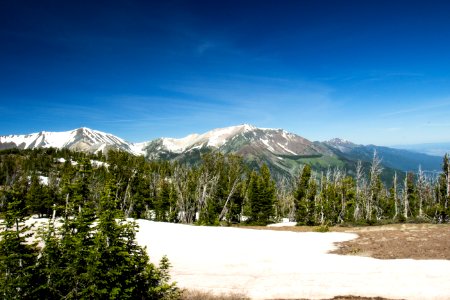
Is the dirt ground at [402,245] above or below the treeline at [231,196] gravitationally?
below

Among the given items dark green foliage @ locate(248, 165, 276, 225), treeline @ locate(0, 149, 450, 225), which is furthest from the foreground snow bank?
dark green foliage @ locate(248, 165, 276, 225)

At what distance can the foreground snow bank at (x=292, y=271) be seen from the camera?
2203 centimetres

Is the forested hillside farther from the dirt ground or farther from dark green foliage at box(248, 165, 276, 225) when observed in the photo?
the dirt ground

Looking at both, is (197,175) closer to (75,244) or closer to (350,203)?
(350,203)

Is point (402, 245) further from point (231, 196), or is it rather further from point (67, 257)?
point (231, 196)

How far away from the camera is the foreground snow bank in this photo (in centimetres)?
2203

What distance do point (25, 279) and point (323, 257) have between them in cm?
2746

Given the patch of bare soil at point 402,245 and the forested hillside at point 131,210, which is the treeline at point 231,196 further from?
the patch of bare soil at point 402,245

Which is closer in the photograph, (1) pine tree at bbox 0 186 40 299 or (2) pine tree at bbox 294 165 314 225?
(1) pine tree at bbox 0 186 40 299

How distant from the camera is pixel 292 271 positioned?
27.4m

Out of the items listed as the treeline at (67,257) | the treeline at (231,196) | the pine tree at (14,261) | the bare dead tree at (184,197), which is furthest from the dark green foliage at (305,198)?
the pine tree at (14,261)

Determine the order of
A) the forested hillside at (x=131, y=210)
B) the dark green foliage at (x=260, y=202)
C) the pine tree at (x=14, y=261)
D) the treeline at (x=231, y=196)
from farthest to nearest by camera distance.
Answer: the dark green foliage at (x=260, y=202), the treeline at (x=231, y=196), the forested hillside at (x=131, y=210), the pine tree at (x=14, y=261)

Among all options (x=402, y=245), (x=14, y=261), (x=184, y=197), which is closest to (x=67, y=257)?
(x=14, y=261)

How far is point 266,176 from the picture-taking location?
89.9 meters
